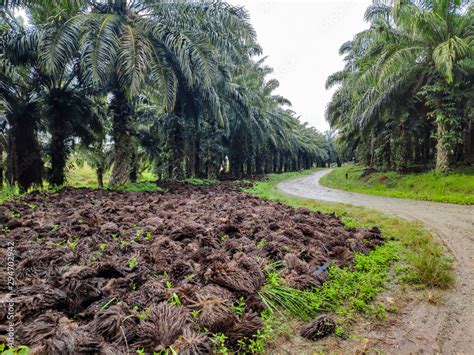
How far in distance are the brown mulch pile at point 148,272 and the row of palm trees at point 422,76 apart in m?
8.67

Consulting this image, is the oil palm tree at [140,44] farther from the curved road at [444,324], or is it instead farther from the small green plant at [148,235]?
the curved road at [444,324]

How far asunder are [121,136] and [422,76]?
12.9m

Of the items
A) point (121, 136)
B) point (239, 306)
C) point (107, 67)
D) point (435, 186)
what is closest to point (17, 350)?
point (239, 306)

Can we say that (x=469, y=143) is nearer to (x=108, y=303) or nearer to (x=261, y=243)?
(x=261, y=243)

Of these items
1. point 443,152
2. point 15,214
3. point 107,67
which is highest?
point 107,67

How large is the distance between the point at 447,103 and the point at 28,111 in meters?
16.6

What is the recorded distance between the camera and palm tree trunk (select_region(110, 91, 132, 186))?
1059 centimetres

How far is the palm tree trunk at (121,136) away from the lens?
34.8ft

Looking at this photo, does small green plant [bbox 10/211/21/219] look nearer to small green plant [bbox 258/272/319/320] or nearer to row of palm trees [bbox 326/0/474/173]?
small green plant [bbox 258/272/319/320]

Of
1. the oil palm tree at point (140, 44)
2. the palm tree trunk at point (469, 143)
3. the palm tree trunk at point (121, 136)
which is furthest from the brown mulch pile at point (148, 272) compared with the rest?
the palm tree trunk at point (469, 143)

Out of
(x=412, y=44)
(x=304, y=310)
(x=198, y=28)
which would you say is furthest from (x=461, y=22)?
(x=304, y=310)

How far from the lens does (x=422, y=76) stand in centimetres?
1236

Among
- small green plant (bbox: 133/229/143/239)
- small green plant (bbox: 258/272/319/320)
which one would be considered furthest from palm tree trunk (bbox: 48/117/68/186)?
small green plant (bbox: 258/272/319/320)

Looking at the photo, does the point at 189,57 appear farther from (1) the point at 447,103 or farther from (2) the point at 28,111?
(1) the point at 447,103
